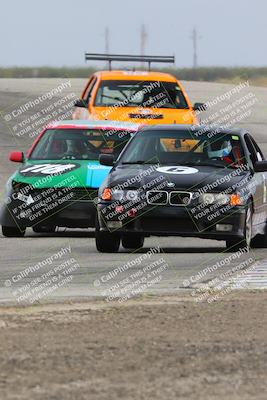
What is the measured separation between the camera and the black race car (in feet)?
50.6

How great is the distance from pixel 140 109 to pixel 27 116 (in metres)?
19.3

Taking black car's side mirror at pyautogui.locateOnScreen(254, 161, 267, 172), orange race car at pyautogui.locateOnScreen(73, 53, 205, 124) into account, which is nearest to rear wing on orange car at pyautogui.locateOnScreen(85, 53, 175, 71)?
orange race car at pyautogui.locateOnScreen(73, 53, 205, 124)

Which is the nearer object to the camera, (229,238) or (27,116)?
(229,238)

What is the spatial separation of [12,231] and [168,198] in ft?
11.9

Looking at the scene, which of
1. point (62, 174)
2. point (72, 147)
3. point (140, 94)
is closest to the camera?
point (62, 174)

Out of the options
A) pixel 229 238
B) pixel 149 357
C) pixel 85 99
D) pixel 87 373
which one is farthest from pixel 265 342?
pixel 85 99

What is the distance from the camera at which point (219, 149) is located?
1689 cm

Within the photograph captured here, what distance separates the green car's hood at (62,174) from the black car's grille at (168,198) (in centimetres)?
264

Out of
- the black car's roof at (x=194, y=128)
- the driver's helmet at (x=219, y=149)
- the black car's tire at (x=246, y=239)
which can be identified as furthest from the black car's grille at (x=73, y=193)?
the black car's tire at (x=246, y=239)

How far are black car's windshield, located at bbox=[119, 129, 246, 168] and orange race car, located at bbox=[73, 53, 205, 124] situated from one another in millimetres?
8402

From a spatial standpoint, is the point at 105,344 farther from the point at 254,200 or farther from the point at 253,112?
the point at 253,112

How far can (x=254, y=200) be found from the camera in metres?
16.1

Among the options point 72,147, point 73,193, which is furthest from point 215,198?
point 72,147

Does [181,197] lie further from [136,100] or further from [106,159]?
[136,100]
